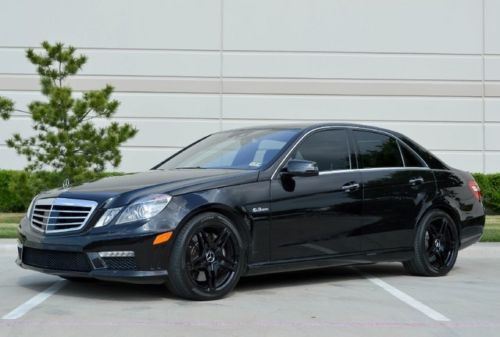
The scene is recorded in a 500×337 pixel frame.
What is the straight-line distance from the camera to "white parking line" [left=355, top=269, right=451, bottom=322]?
6.86 meters

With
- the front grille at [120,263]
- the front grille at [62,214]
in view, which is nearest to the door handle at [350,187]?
the front grille at [120,263]

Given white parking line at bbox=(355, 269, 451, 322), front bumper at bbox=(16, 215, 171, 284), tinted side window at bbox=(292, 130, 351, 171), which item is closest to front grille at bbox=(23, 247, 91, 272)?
front bumper at bbox=(16, 215, 171, 284)

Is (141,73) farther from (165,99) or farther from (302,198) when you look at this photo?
(302,198)

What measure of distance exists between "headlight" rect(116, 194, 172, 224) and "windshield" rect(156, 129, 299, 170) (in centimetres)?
109

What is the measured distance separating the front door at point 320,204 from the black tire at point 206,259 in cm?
45

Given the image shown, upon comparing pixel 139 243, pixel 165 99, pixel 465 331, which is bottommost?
pixel 465 331

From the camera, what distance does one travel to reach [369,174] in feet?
28.1

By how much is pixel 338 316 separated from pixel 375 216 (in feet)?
6.25

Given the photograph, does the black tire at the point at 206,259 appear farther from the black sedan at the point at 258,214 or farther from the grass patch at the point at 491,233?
the grass patch at the point at 491,233

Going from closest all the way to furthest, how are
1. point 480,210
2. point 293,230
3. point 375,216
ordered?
point 293,230, point 375,216, point 480,210

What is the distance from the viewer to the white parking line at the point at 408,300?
686 cm

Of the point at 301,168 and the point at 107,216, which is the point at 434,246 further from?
the point at 107,216

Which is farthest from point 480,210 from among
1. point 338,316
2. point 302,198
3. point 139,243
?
point 139,243

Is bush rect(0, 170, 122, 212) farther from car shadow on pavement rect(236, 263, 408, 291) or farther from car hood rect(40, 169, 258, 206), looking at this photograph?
car hood rect(40, 169, 258, 206)
